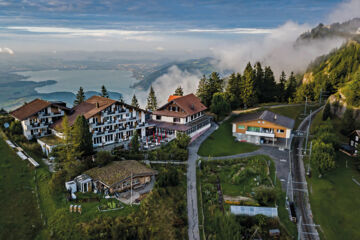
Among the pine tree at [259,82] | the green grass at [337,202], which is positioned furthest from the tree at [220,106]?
the green grass at [337,202]

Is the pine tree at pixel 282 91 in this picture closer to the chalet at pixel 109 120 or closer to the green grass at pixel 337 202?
the green grass at pixel 337 202

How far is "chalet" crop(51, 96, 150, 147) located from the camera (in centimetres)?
4591

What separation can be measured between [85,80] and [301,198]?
134 meters

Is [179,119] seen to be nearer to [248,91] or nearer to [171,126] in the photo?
[171,126]

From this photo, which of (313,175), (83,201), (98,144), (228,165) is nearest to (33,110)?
(98,144)

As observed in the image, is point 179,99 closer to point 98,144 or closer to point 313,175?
point 98,144

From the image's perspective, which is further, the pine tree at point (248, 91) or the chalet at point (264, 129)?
the pine tree at point (248, 91)

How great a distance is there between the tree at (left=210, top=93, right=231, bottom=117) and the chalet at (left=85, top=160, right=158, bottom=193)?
30644mm

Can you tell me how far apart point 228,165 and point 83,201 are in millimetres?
22818

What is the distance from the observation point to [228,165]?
1722 inches

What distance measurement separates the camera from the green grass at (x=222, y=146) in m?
48.4

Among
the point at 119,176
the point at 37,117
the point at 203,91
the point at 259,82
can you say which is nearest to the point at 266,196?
the point at 119,176

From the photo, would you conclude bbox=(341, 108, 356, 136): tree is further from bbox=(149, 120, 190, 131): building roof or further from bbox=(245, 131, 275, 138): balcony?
bbox=(149, 120, 190, 131): building roof

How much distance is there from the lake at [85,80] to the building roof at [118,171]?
77.2 meters
